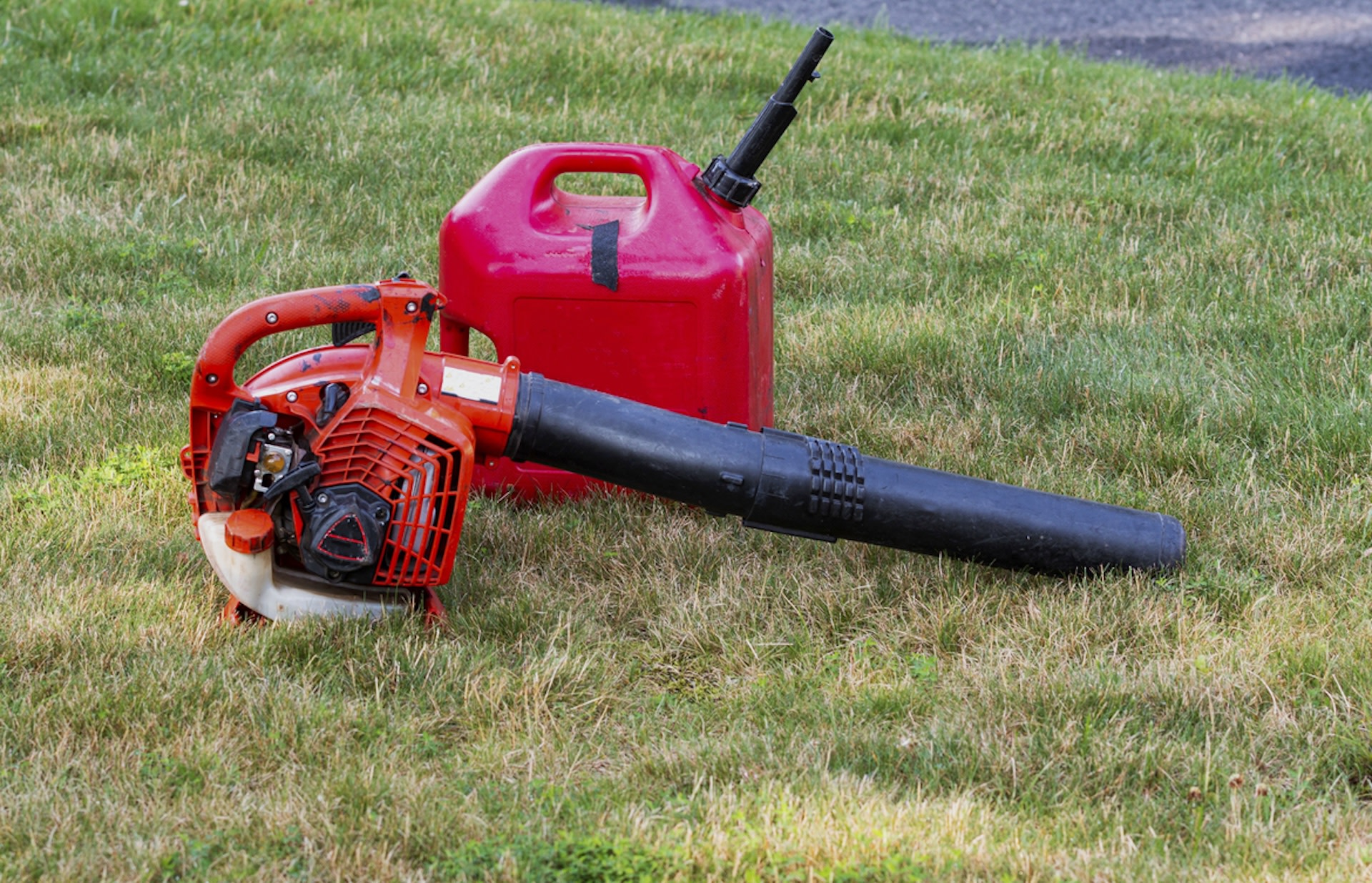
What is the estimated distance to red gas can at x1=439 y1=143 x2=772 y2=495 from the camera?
298 centimetres

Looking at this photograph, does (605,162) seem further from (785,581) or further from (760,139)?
(785,581)

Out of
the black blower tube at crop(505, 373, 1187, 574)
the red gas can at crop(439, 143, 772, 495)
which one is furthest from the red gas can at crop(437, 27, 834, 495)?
the black blower tube at crop(505, 373, 1187, 574)

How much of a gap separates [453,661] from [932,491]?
1.04m

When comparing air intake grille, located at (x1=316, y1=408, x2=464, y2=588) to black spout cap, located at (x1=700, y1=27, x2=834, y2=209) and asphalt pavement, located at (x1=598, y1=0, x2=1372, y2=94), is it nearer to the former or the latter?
black spout cap, located at (x1=700, y1=27, x2=834, y2=209)

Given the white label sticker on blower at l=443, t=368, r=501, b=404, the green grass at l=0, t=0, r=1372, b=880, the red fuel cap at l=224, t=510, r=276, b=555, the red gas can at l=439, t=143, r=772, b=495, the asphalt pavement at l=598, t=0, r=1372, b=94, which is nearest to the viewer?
the green grass at l=0, t=0, r=1372, b=880

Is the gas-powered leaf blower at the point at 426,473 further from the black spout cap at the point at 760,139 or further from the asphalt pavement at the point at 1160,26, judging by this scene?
the asphalt pavement at the point at 1160,26

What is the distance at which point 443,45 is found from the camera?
265 inches

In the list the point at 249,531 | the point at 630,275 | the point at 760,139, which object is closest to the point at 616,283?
the point at 630,275

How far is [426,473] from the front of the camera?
246 cm

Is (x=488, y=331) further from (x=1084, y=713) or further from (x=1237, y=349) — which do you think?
(x=1237, y=349)

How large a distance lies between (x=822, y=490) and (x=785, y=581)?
0.92 feet

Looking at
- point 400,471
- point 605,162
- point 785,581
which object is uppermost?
point 605,162

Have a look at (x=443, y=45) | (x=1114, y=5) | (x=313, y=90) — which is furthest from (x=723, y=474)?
(x=1114, y=5)

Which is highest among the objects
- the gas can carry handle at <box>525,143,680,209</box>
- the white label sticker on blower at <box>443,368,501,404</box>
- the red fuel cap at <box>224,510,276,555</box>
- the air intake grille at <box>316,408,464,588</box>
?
the gas can carry handle at <box>525,143,680,209</box>
